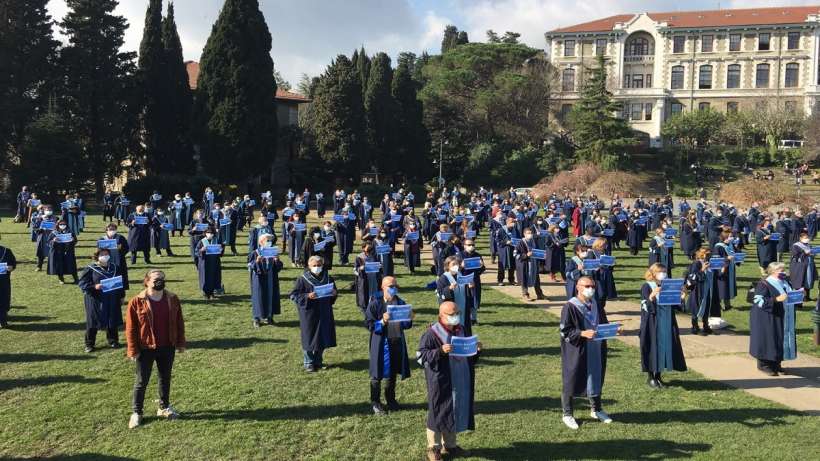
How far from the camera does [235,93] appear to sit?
41906mm

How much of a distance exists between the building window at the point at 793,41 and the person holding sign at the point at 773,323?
228 ft

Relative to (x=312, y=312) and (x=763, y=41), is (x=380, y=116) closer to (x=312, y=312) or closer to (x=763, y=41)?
(x=312, y=312)

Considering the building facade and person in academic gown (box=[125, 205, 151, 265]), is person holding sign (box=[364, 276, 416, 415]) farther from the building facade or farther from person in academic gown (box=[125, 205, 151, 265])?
the building facade

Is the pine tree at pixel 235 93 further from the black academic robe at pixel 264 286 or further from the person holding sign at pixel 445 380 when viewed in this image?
the person holding sign at pixel 445 380

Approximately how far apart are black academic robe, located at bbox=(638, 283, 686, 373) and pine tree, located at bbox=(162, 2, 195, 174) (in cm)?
3869

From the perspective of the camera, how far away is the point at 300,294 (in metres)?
9.45

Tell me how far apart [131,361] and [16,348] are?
230cm

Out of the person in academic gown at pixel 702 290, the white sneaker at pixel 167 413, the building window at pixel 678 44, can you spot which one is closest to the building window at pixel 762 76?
the building window at pixel 678 44

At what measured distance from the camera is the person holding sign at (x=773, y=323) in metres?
9.70

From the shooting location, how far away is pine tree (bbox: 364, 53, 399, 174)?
49.7 meters

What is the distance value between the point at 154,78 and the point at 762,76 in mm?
58203

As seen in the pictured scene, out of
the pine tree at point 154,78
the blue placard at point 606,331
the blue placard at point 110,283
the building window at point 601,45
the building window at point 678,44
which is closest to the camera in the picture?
the blue placard at point 606,331

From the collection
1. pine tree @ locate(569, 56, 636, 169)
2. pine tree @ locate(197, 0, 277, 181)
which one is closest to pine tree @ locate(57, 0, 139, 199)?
pine tree @ locate(197, 0, 277, 181)

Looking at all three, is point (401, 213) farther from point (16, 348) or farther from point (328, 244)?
point (16, 348)
